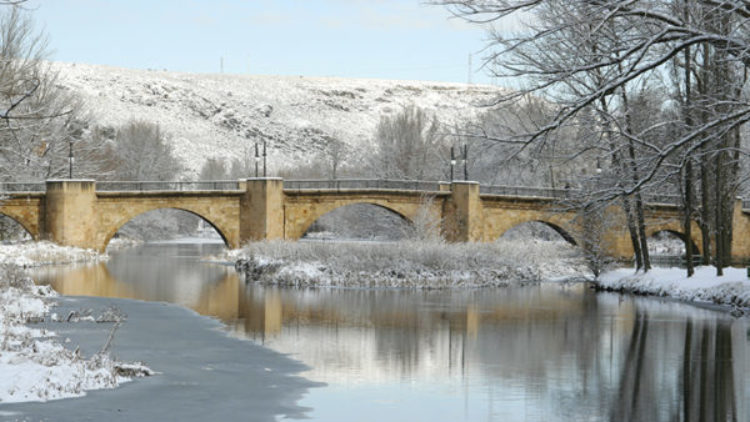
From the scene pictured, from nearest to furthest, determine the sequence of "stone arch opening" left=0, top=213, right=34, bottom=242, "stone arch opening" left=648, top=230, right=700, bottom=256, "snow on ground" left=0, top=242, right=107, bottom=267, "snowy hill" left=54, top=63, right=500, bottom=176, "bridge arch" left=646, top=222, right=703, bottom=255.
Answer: "snow on ground" left=0, top=242, right=107, bottom=267 → "bridge arch" left=646, top=222, right=703, bottom=255 → "stone arch opening" left=0, top=213, right=34, bottom=242 → "stone arch opening" left=648, top=230, right=700, bottom=256 → "snowy hill" left=54, top=63, right=500, bottom=176

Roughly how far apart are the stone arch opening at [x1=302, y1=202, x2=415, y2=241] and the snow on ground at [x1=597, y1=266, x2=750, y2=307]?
23187 mm

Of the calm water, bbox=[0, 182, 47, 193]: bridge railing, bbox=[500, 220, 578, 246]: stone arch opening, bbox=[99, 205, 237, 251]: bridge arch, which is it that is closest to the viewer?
the calm water

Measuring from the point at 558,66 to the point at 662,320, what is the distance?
1257cm

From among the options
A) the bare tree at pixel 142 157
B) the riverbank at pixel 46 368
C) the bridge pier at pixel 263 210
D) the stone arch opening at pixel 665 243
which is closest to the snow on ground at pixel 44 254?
the bridge pier at pixel 263 210

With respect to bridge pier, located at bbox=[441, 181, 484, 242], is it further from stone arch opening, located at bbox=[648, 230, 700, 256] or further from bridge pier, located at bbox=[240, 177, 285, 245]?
stone arch opening, located at bbox=[648, 230, 700, 256]

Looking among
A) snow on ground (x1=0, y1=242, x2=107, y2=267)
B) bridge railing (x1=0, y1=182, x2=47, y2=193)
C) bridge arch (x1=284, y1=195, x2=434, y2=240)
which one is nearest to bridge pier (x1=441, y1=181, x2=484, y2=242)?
bridge arch (x1=284, y1=195, x2=434, y2=240)

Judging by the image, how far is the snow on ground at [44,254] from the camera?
1601 inches

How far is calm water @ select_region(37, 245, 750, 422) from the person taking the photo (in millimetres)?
12195

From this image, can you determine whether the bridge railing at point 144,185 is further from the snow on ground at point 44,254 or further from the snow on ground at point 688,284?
the snow on ground at point 688,284

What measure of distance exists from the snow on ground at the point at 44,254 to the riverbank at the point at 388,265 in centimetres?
1039

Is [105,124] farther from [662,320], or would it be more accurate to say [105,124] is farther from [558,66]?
[558,66]

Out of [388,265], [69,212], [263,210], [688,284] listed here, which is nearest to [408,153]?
[263,210]

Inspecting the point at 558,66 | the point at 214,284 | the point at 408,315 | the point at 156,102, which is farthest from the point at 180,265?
the point at 156,102

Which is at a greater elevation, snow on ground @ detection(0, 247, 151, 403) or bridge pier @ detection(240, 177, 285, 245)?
bridge pier @ detection(240, 177, 285, 245)
